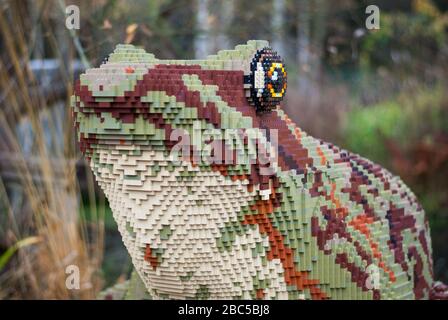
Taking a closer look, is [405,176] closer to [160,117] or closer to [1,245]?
[1,245]

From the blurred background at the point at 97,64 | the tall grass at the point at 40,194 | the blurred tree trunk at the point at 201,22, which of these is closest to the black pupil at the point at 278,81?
the blurred background at the point at 97,64

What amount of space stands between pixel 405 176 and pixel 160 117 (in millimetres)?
5424

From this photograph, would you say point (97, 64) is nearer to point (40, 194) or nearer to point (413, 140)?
point (40, 194)

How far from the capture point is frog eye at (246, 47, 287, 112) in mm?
2514

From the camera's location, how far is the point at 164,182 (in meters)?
2.41

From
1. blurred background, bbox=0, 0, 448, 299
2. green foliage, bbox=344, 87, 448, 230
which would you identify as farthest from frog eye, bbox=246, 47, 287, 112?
green foliage, bbox=344, 87, 448, 230

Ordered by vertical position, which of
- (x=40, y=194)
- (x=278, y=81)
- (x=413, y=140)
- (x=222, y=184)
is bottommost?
(x=413, y=140)

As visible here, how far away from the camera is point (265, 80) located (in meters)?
2.52

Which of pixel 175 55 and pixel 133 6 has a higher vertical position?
pixel 133 6

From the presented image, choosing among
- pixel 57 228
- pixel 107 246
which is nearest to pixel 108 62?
pixel 57 228

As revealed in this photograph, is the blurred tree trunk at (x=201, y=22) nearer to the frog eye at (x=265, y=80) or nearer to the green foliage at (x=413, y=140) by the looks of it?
the green foliage at (x=413, y=140)

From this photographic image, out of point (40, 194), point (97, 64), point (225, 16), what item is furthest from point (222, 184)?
point (225, 16)

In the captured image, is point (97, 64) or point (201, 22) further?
point (201, 22)

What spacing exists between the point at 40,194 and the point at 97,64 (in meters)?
0.78
